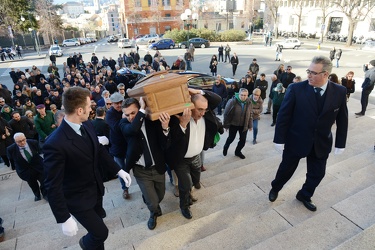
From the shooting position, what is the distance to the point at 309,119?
10.2ft

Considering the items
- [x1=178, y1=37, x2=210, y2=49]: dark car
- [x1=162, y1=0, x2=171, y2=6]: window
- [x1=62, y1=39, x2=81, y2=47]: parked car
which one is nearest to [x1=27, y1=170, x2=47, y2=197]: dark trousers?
[x1=178, y1=37, x2=210, y2=49]: dark car

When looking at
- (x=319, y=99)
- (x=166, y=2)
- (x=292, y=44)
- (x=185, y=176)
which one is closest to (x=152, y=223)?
(x=185, y=176)

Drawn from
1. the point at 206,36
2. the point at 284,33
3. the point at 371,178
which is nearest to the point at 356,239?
the point at 371,178

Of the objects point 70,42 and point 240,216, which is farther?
point 70,42

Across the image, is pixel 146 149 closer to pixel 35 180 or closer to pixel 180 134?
pixel 180 134

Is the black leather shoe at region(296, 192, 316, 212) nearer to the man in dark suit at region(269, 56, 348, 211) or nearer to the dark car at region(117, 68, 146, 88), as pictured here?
the man in dark suit at region(269, 56, 348, 211)

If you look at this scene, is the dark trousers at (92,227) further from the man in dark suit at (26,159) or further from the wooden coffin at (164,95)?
the man in dark suit at (26,159)

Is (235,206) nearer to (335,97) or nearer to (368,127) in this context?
(335,97)

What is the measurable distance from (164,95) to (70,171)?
123 centimetres

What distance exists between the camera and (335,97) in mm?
3023

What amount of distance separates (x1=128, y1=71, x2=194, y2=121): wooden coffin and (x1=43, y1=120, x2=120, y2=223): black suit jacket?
680 millimetres

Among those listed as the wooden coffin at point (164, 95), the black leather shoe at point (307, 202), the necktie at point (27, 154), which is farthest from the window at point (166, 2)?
the black leather shoe at point (307, 202)

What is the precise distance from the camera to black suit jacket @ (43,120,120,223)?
222cm

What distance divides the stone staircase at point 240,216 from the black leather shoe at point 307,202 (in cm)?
5
